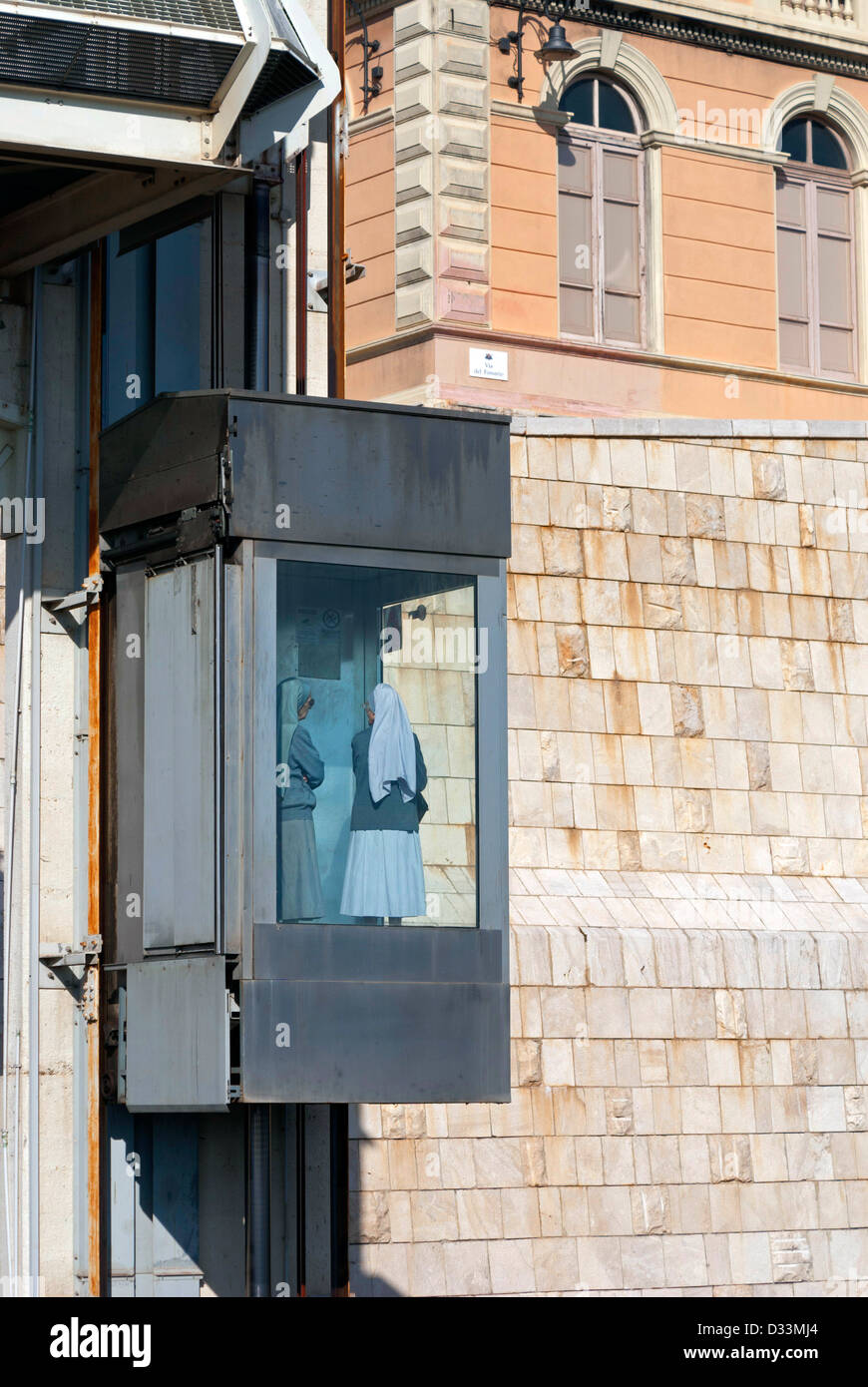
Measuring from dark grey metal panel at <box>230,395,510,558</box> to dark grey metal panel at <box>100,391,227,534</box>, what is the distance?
145 mm

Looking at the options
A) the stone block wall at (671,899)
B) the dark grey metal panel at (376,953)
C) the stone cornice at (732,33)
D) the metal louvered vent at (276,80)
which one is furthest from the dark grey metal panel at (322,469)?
the stone cornice at (732,33)

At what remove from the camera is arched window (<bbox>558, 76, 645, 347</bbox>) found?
25.0 m

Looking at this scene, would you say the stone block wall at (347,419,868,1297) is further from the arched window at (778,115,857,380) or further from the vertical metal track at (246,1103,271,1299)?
the vertical metal track at (246,1103,271,1299)

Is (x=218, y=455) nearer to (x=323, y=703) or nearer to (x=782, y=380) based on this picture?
(x=323, y=703)

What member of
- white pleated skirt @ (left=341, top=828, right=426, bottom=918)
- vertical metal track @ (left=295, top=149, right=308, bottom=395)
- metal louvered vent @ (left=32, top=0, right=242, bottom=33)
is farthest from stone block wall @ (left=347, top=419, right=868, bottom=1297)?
metal louvered vent @ (left=32, top=0, right=242, bottom=33)

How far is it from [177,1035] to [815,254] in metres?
16.8

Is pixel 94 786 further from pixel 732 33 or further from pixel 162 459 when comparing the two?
pixel 732 33

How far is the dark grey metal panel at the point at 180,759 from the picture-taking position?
11.8 meters

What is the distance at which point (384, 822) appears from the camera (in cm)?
1191

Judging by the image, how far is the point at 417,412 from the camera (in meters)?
12.2

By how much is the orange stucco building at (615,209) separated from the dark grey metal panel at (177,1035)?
12.2 meters

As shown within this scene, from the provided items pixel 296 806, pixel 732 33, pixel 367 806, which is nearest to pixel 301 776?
pixel 296 806

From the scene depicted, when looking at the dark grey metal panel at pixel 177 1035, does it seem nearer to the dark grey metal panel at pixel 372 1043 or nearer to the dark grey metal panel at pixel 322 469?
the dark grey metal panel at pixel 372 1043
